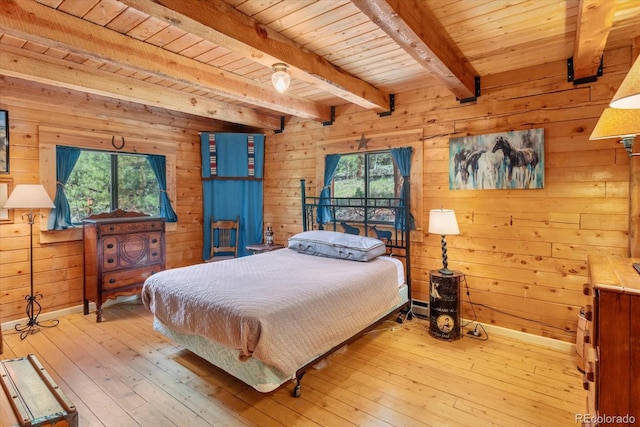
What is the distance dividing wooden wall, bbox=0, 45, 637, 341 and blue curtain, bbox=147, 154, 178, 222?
0.41 metres

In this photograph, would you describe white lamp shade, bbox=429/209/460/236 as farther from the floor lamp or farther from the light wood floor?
the floor lamp

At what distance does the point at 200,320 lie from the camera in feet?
7.16

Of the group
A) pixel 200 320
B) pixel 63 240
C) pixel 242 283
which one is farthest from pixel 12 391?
pixel 63 240

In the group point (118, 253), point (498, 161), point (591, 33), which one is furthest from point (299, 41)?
point (118, 253)

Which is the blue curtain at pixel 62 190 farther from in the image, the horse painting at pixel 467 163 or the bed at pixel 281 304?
the horse painting at pixel 467 163

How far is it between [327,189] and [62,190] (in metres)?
2.98

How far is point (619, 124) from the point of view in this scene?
1.60 metres

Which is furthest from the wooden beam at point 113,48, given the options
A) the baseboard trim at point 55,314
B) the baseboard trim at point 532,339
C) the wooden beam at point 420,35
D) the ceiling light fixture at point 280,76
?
the baseboard trim at point 532,339

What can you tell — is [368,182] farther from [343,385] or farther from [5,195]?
[5,195]

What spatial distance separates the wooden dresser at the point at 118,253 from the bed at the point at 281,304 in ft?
3.66

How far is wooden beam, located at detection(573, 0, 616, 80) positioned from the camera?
1716 mm

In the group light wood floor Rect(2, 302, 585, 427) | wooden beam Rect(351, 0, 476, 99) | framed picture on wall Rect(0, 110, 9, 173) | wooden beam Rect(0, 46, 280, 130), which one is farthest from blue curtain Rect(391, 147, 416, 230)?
framed picture on wall Rect(0, 110, 9, 173)

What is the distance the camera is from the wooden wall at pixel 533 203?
2.65m

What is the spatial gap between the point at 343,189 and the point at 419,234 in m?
1.13
